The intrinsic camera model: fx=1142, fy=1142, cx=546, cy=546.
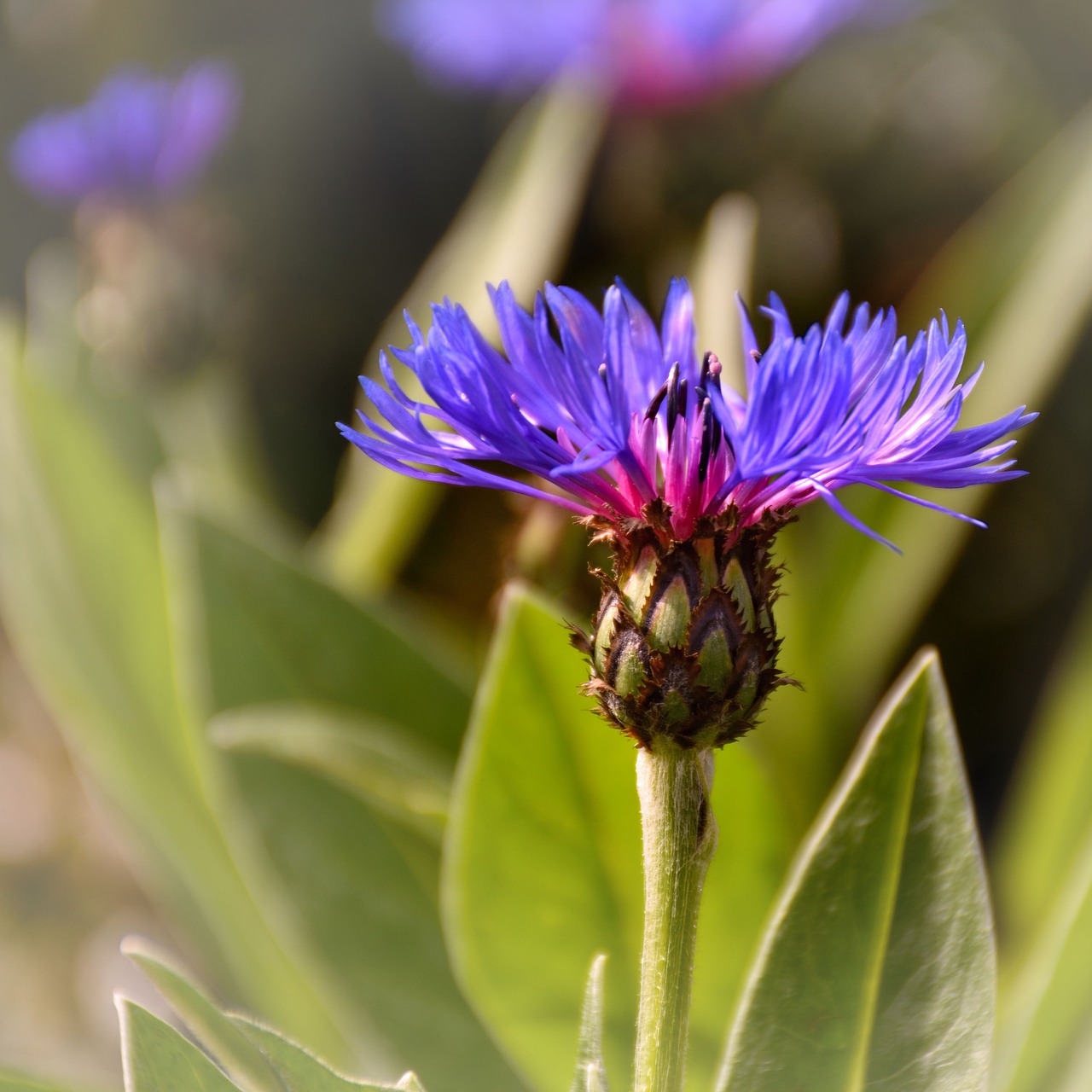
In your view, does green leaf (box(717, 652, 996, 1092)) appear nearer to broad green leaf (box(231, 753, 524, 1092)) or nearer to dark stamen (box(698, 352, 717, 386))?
dark stamen (box(698, 352, 717, 386))

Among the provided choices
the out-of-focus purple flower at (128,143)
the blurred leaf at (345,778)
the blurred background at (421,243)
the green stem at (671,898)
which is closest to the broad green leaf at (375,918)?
the blurred leaf at (345,778)

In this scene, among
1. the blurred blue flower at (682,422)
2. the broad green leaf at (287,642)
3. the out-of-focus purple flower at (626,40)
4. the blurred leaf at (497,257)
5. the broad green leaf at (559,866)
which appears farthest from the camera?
the out-of-focus purple flower at (626,40)

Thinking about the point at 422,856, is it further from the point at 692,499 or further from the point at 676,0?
the point at 676,0

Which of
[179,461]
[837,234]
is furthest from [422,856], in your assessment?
[837,234]

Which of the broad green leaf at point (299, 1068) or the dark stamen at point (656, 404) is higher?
the dark stamen at point (656, 404)

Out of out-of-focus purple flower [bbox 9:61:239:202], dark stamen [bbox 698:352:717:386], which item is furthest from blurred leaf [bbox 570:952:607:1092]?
out-of-focus purple flower [bbox 9:61:239:202]

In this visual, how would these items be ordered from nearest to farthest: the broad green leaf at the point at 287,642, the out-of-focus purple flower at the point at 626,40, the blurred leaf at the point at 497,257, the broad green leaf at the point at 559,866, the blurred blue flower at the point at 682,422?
the blurred blue flower at the point at 682,422, the broad green leaf at the point at 559,866, the broad green leaf at the point at 287,642, the blurred leaf at the point at 497,257, the out-of-focus purple flower at the point at 626,40

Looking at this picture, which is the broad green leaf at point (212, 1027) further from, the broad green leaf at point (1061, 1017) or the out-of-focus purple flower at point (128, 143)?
the out-of-focus purple flower at point (128, 143)

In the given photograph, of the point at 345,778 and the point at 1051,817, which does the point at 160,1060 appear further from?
the point at 1051,817
